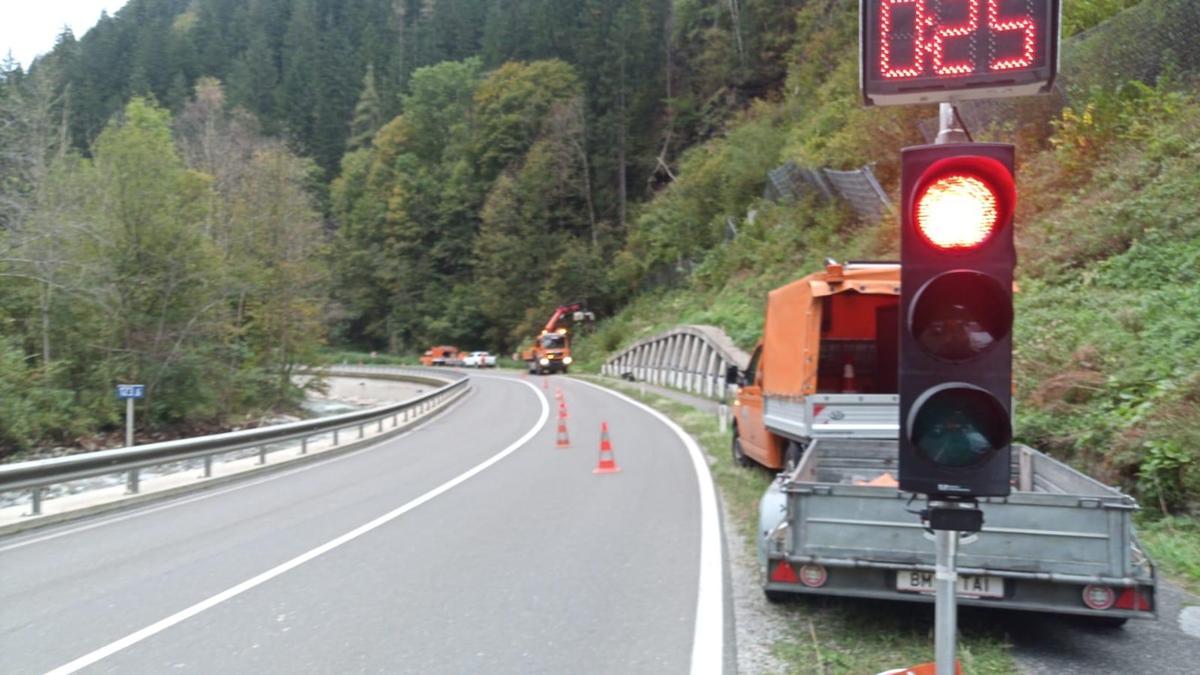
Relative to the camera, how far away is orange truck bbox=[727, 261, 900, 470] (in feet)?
33.7

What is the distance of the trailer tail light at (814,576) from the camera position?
19.9 feet

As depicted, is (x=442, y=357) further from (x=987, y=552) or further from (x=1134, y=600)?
(x=1134, y=600)

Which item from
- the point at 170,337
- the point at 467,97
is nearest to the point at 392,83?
the point at 467,97

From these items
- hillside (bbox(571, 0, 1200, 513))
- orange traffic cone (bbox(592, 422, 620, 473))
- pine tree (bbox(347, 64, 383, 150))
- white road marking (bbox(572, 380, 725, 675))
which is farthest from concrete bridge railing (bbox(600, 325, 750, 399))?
pine tree (bbox(347, 64, 383, 150))

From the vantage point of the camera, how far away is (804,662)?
18.4ft

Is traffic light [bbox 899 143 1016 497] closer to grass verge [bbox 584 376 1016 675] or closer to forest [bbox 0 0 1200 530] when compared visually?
grass verge [bbox 584 376 1016 675]

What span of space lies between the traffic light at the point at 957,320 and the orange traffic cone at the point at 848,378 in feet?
29.5

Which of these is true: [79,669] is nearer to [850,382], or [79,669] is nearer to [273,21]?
[850,382]

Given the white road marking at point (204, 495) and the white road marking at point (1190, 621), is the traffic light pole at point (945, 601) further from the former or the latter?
the white road marking at point (204, 495)

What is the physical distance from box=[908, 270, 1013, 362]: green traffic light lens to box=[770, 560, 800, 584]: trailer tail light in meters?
2.74

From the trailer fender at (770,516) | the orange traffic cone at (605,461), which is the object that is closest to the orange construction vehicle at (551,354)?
the orange traffic cone at (605,461)

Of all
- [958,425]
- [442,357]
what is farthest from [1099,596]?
[442,357]

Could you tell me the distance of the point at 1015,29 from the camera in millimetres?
3912

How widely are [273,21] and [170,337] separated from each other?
103 m
